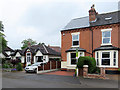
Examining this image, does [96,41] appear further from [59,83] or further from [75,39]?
[59,83]

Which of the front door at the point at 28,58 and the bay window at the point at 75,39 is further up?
the bay window at the point at 75,39

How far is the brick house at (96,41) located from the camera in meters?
14.1

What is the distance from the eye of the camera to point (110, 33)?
14836mm

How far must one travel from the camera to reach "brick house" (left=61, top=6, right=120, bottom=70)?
14.1m

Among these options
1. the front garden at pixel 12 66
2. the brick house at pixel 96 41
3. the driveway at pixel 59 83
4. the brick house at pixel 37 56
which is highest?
the brick house at pixel 96 41

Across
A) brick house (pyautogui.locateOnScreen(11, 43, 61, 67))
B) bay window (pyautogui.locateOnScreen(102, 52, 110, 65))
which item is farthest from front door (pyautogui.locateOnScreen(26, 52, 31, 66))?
bay window (pyautogui.locateOnScreen(102, 52, 110, 65))

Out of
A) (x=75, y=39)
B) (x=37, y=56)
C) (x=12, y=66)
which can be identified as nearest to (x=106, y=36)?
(x=75, y=39)

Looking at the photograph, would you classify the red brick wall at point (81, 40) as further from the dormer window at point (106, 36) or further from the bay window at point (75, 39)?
the dormer window at point (106, 36)

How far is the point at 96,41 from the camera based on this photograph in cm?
1556

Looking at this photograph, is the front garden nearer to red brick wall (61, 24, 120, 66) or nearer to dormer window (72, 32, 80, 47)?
red brick wall (61, 24, 120, 66)

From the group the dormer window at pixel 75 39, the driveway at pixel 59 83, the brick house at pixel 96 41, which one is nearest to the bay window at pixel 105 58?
the brick house at pixel 96 41

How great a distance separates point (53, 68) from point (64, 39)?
5.24 m

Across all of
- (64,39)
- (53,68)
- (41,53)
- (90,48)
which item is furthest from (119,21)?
(41,53)

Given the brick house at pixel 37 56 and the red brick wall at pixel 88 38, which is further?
the brick house at pixel 37 56
